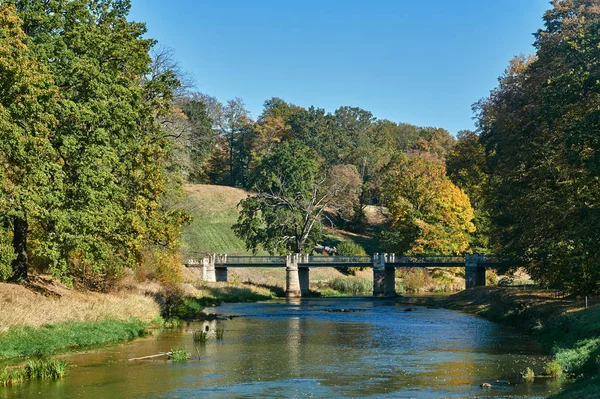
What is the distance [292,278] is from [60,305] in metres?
47.6

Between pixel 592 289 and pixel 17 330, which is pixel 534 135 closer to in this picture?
pixel 592 289

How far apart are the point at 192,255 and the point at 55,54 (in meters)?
50.9

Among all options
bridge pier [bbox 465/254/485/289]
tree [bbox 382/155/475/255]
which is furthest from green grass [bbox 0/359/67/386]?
tree [bbox 382/155/475/255]

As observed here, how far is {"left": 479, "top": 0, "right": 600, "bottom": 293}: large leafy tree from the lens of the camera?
116 feet

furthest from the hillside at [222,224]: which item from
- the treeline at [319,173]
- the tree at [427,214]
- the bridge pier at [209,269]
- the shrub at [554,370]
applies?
the shrub at [554,370]

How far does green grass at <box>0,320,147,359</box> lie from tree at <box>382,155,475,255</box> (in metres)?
52.1

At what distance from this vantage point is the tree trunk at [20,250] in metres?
36.6

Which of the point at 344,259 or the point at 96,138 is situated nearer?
the point at 96,138

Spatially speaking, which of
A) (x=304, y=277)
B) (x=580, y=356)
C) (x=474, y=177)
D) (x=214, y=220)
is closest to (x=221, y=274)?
(x=304, y=277)

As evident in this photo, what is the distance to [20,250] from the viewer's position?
3681 cm

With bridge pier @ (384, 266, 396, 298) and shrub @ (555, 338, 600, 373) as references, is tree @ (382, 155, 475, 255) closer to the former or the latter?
bridge pier @ (384, 266, 396, 298)

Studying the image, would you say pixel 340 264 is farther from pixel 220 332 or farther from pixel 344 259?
pixel 220 332

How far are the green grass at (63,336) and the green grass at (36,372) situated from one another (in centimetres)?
347

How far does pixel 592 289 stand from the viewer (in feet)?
128
